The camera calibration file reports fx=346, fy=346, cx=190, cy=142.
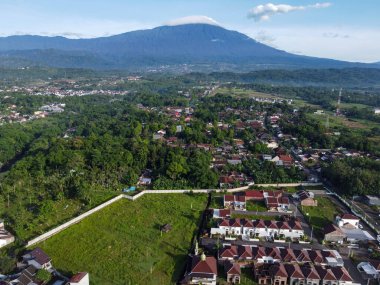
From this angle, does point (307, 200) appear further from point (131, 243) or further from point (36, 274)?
point (36, 274)

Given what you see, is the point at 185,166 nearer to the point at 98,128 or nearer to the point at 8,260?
the point at 8,260

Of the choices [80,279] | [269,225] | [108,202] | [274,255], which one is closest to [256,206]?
[269,225]

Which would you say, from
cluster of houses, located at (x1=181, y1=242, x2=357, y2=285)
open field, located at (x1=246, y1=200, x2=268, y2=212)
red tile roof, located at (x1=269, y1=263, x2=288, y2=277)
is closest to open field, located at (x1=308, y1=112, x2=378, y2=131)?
open field, located at (x1=246, y1=200, x2=268, y2=212)

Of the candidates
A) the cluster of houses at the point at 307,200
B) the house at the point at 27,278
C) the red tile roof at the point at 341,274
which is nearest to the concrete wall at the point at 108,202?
the cluster of houses at the point at 307,200

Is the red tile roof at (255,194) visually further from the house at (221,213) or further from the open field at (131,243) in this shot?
the open field at (131,243)

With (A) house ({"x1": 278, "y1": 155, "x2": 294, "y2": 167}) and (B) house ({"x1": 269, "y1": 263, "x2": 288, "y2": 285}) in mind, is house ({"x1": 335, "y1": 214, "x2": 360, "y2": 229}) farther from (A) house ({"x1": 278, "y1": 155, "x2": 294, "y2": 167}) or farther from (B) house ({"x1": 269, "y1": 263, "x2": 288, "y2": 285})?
(A) house ({"x1": 278, "y1": 155, "x2": 294, "y2": 167})
